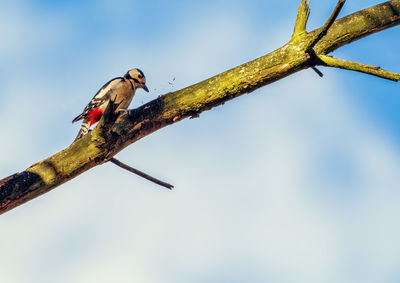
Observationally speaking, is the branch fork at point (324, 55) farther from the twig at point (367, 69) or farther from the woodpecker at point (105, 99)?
the woodpecker at point (105, 99)

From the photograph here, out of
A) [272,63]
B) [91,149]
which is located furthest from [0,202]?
[272,63]

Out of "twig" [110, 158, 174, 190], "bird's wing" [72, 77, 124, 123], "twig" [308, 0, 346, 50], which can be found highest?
"bird's wing" [72, 77, 124, 123]

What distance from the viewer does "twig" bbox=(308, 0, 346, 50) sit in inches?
107

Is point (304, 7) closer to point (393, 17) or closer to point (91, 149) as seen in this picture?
point (393, 17)

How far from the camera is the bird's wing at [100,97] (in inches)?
243

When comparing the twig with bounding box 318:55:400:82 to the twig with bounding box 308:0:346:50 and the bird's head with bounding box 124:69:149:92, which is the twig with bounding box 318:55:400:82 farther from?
the bird's head with bounding box 124:69:149:92

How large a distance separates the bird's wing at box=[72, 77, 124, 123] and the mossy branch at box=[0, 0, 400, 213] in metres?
3.18

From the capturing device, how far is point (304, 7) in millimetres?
3125

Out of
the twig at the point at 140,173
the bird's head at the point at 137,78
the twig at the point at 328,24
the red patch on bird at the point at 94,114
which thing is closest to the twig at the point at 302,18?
the twig at the point at 328,24

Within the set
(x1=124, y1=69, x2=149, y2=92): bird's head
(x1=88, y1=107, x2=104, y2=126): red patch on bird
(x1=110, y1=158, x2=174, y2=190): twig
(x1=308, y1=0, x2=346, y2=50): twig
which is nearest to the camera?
(x1=308, y1=0, x2=346, y2=50): twig

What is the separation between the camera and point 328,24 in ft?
9.23

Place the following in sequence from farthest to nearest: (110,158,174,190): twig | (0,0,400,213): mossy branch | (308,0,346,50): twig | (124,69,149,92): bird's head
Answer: (124,69,149,92): bird's head < (110,158,174,190): twig < (0,0,400,213): mossy branch < (308,0,346,50): twig

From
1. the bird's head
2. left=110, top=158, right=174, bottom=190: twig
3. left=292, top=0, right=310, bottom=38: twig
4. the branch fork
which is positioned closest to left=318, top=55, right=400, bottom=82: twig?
the branch fork

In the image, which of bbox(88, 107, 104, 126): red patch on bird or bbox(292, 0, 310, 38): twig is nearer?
bbox(292, 0, 310, 38): twig
